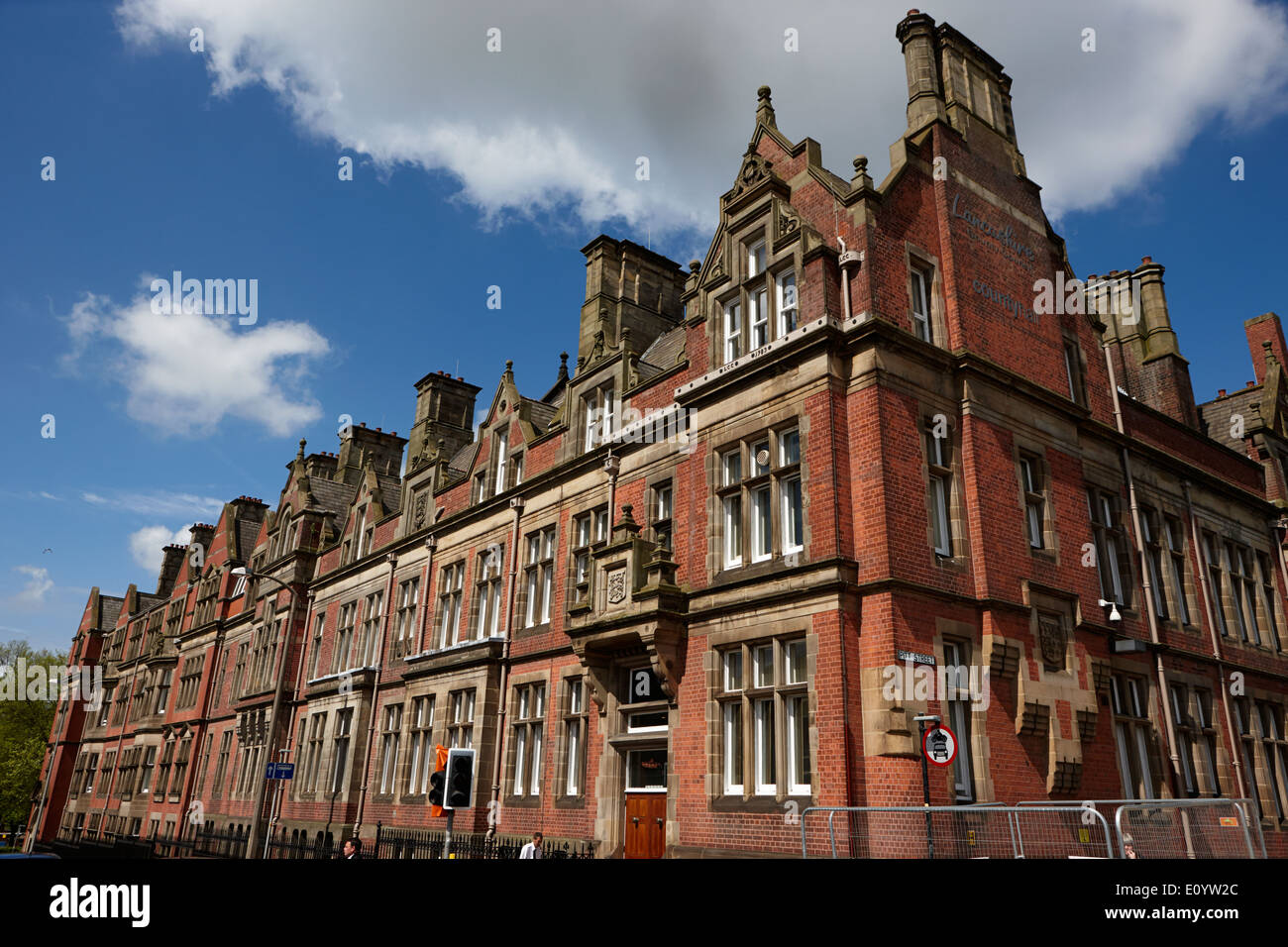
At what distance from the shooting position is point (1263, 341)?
30.6 m

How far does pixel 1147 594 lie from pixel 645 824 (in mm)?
13317

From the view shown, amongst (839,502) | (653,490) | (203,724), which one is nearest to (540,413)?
(653,490)

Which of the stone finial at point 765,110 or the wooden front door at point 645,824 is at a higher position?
the stone finial at point 765,110

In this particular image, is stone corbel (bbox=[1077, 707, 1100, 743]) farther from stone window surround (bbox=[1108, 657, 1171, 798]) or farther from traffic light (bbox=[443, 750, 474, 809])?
traffic light (bbox=[443, 750, 474, 809])

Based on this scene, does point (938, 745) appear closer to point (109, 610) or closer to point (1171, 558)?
point (1171, 558)

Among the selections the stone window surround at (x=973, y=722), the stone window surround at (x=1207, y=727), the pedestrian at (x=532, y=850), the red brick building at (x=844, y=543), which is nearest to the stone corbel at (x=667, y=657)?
the red brick building at (x=844, y=543)

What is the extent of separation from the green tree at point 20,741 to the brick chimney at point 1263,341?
86.2 metres

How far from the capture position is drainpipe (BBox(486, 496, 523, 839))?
23359 millimetres

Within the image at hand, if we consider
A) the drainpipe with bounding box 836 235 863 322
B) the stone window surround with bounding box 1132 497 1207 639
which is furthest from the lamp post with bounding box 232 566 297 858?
the stone window surround with bounding box 1132 497 1207 639

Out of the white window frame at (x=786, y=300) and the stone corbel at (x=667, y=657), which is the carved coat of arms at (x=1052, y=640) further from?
the white window frame at (x=786, y=300)

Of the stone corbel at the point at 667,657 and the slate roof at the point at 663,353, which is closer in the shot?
the stone corbel at the point at 667,657

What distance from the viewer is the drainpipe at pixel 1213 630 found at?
20913mm

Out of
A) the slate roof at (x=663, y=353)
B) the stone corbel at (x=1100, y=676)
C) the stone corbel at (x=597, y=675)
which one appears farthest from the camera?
the slate roof at (x=663, y=353)
